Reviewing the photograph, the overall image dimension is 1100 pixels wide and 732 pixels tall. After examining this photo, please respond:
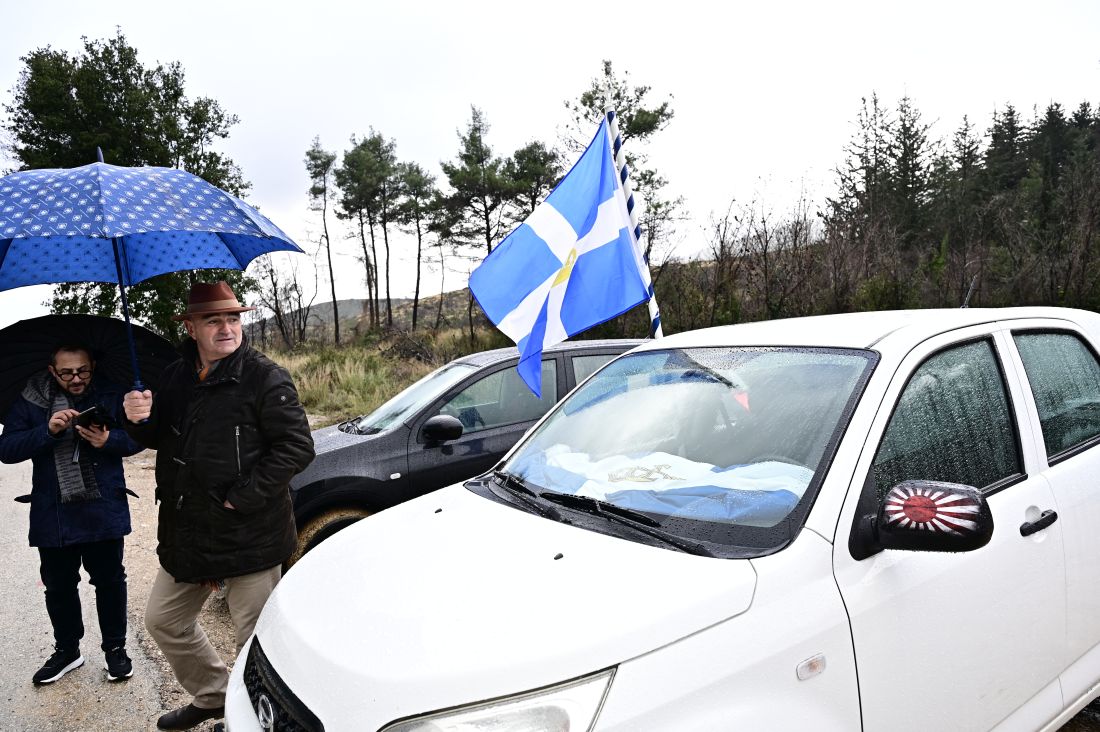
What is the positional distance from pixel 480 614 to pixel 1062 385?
2400 mm

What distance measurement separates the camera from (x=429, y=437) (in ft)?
14.9

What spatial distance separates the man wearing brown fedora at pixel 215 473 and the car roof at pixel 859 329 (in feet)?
5.31

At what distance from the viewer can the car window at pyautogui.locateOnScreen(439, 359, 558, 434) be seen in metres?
5.21

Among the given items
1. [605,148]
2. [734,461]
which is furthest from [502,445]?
[734,461]

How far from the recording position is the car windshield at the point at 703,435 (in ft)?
6.38

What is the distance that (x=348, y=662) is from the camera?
161 centimetres

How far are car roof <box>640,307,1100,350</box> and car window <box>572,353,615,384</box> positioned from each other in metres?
2.56

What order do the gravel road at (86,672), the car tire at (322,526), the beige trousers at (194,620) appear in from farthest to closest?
the car tire at (322,526)
the gravel road at (86,672)
the beige trousers at (194,620)

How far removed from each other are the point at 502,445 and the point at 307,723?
139 inches

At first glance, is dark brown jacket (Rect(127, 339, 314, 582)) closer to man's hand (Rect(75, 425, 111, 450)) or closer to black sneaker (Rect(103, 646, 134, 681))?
man's hand (Rect(75, 425, 111, 450))

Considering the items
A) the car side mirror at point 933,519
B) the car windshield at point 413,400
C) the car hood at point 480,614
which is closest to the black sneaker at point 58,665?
the car windshield at point 413,400

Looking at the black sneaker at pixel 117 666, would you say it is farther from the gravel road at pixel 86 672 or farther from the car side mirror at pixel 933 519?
the car side mirror at pixel 933 519

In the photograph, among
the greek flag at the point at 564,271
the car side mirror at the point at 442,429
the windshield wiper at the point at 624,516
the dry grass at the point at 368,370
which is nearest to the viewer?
the windshield wiper at the point at 624,516

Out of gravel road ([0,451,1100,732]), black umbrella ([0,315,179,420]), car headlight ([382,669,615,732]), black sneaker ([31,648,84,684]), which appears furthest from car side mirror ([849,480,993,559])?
black sneaker ([31,648,84,684])
